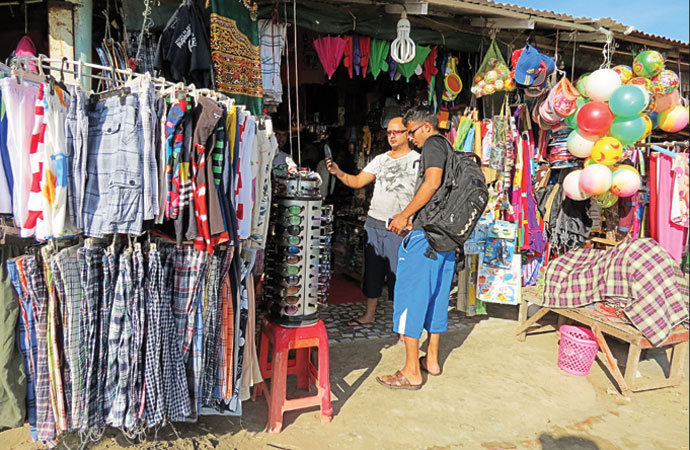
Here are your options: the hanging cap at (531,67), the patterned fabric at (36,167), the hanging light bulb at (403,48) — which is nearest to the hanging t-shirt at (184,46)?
the patterned fabric at (36,167)

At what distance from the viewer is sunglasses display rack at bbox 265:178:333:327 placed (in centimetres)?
283

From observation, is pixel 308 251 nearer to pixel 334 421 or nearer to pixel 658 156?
pixel 334 421

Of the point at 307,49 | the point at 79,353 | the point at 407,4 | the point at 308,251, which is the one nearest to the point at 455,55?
the point at 407,4

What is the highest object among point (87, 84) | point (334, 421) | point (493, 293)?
point (87, 84)

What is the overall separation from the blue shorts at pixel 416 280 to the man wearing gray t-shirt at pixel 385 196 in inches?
37.1

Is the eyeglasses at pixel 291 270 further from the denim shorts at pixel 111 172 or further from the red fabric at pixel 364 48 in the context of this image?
the red fabric at pixel 364 48

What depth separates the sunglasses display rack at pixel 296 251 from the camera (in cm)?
283

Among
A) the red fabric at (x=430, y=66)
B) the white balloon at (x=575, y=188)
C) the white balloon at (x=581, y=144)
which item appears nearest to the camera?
the white balloon at (x=581, y=144)

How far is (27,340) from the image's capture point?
2.09m

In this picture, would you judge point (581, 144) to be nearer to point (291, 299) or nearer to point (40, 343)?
point (291, 299)

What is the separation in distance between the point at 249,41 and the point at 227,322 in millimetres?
2647

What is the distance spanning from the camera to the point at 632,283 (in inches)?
145

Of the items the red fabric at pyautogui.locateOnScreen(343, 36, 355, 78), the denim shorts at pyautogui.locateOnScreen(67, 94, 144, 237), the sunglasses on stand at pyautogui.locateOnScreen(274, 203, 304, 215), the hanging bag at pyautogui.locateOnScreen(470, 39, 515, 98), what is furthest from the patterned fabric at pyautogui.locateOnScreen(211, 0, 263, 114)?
the hanging bag at pyautogui.locateOnScreen(470, 39, 515, 98)

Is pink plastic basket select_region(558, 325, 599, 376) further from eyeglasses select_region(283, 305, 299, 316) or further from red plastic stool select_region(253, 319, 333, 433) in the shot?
eyeglasses select_region(283, 305, 299, 316)
